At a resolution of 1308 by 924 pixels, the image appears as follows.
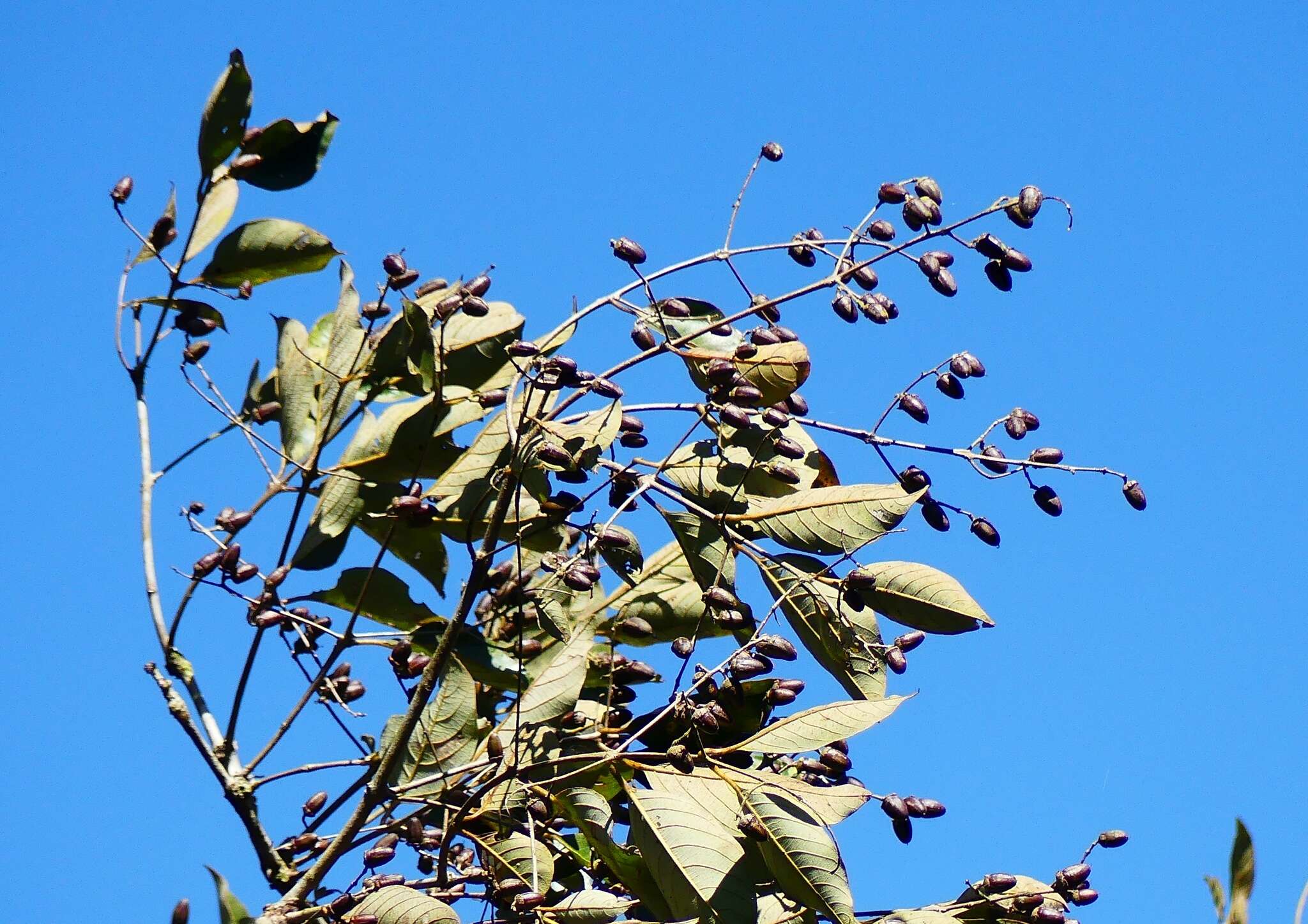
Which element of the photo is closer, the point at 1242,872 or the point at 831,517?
the point at 1242,872

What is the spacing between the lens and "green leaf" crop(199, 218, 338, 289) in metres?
2.11

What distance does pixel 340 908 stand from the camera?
1727 millimetres

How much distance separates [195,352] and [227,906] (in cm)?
112

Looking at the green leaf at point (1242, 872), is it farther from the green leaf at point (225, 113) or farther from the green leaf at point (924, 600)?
the green leaf at point (225, 113)

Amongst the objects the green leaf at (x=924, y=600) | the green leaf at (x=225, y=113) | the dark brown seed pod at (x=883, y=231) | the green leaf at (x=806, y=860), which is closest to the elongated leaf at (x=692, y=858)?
the green leaf at (x=806, y=860)

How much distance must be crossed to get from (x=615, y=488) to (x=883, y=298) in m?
0.47

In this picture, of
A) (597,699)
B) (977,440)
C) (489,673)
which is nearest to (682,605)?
(597,699)

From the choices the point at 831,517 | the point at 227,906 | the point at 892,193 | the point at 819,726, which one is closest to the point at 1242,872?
the point at 227,906

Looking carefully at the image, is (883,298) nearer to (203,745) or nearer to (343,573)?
(343,573)

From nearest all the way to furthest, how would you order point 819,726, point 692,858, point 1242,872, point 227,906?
point 1242,872
point 227,906
point 692,858
point 819,726

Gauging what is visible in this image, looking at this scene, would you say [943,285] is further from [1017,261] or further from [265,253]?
[265,253]

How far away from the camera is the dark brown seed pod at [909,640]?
207 cm

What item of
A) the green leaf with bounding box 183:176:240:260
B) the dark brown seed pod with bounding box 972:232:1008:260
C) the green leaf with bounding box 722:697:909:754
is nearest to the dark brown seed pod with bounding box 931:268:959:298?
the dark brown seed pod with bounding box 972:232:1008:260

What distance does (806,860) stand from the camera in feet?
6.09
